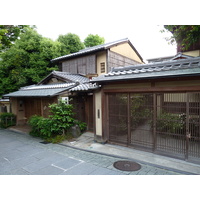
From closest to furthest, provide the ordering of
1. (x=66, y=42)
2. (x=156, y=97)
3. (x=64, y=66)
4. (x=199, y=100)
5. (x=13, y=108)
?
(x=199, y=100)
(x=156, y=97)
(x=13, y=108)
(x=64, y=66)
(x=66, y=42)

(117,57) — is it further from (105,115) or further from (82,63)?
(105,115)

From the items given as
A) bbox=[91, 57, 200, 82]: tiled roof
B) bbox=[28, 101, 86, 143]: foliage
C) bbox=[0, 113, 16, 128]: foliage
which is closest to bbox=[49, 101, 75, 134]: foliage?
bbox=[28, 101, 86, 143]: foliage

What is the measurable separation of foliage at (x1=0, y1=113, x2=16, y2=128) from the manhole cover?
11.6m

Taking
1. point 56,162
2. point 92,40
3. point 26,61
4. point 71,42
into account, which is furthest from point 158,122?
point 92,40

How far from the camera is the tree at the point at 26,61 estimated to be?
607 inches

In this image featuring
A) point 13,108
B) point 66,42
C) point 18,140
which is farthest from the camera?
point 66,42

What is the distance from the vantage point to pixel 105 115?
25.5 feet

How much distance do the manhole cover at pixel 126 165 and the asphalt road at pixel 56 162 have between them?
154 millimetres

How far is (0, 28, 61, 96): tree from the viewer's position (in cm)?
1542

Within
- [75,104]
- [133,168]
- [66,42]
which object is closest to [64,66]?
[66,42]

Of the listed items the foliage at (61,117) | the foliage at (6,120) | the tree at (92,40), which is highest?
the tree at (92,40)

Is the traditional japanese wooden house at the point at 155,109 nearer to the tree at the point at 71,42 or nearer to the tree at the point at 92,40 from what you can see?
the tree at the point at 71,42

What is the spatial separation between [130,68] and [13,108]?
11.8 meters

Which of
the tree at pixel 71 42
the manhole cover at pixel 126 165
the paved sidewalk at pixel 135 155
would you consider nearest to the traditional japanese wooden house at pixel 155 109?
the paved sidewalk at pixel 135 155
